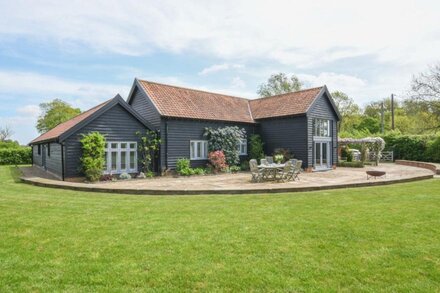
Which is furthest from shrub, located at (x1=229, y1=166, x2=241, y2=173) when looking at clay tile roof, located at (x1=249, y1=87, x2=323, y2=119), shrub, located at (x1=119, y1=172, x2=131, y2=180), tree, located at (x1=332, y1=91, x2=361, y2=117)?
tree, located at (x1=332, y1=91, x2=361, y2=117)

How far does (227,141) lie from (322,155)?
7.22 metres

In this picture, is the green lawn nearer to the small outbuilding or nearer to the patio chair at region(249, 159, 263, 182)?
the patio chair at region(249, 159, 263, 182)

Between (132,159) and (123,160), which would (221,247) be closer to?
(123,160)

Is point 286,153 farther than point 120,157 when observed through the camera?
Yes

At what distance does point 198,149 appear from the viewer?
20219mm

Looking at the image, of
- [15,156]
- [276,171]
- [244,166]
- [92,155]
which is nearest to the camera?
[276,171]

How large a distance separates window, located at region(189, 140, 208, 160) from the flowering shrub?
596mm

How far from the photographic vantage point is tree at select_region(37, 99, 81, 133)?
172 feet

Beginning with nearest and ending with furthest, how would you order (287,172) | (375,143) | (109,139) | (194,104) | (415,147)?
1. (287,172)
2. (109,139)
3. (194,104)
4. (375,143)
5. (415,147)

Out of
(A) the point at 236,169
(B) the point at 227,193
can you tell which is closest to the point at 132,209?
(B) the point at 227,193

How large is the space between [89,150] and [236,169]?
30.9 ft

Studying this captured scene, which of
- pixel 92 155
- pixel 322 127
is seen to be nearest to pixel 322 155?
pixel 322 127

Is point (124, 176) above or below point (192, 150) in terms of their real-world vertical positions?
below

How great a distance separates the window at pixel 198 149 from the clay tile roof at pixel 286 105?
5450 millimetres
